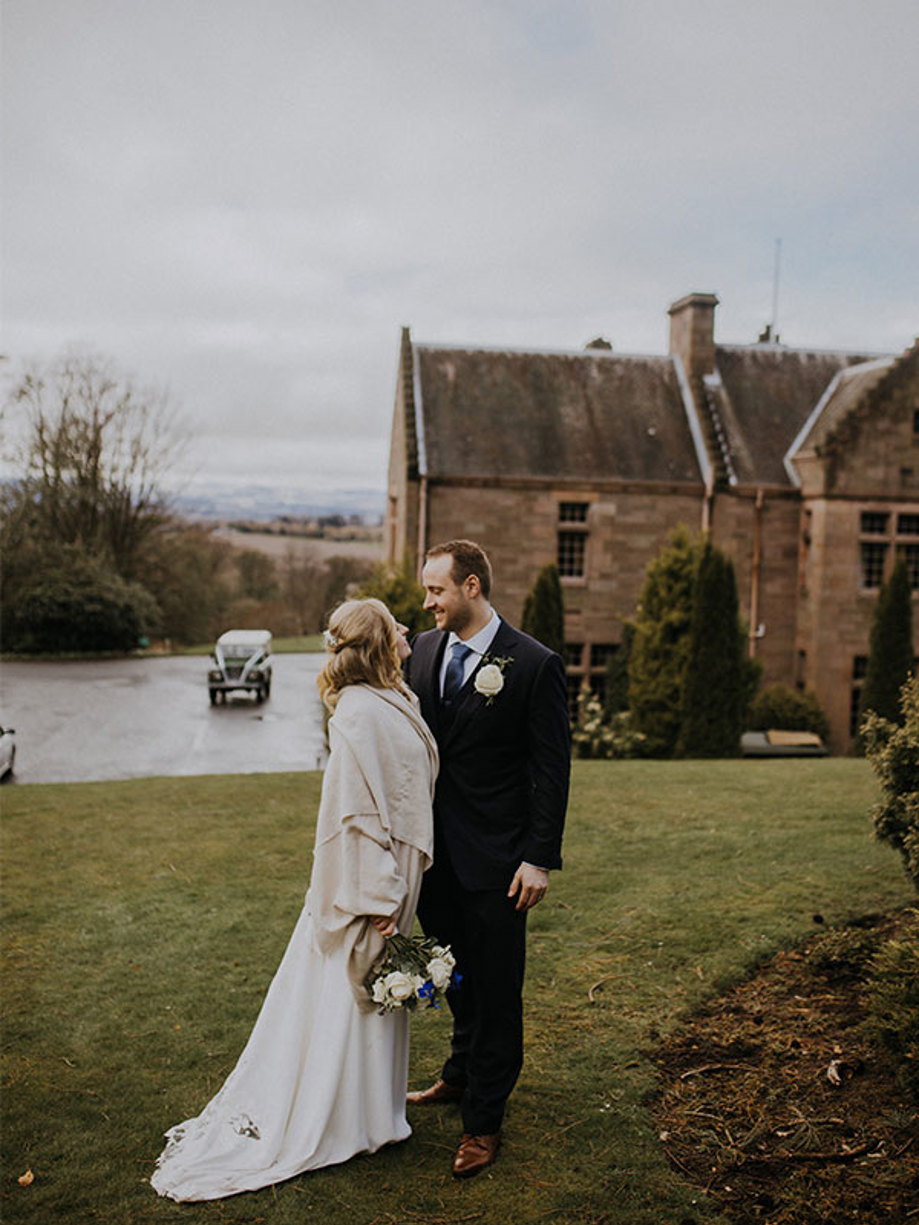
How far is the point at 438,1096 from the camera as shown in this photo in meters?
4.76

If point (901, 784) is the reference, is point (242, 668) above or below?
below

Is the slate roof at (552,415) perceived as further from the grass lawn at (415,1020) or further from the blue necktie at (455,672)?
the blue necktie at (455,672)

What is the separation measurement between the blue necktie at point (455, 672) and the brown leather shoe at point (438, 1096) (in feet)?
5.84

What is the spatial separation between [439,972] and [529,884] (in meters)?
0.49

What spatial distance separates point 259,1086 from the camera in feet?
14.0

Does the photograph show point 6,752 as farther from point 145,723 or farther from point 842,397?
point 842,397

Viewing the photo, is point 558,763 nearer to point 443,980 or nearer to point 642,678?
point 443,980

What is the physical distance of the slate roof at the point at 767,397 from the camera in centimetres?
2509

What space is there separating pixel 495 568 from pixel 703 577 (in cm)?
599

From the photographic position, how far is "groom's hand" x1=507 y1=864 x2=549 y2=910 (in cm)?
422

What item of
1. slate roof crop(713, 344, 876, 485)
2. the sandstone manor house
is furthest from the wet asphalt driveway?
slate roof crop(713, 344, 876, 485)

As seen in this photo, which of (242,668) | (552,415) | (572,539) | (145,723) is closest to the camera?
(145,723)

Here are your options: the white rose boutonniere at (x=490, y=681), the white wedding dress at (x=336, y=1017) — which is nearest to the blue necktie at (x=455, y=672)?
the white rose boutonniere at (x=490, y=681)

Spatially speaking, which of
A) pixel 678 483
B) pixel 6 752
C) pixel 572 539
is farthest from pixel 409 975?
pixel 678 483
